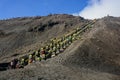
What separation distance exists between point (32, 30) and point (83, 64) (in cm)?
4612

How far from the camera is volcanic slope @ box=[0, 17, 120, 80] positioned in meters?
29.7

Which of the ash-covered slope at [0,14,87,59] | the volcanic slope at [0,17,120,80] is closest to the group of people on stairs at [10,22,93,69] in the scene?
the volcanic slope at [0,17,120,80]

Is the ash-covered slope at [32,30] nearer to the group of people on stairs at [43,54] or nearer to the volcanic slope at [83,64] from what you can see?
the group of people on stairs at [43,54]

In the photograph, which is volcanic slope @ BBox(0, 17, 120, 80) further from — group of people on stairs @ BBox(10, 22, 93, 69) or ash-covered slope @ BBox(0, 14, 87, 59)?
ash-covered slope @ BBox(0, 14, 87, 59)

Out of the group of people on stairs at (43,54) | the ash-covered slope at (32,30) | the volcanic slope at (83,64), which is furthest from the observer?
the ash-covered slope at (32,30)

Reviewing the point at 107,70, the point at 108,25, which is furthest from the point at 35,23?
the point at 107,70

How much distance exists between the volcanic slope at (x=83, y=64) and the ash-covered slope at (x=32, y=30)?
25.5 metres

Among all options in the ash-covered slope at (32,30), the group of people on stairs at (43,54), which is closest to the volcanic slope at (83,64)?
the group of people on stairs at (43,54)

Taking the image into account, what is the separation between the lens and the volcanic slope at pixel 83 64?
29.7 m

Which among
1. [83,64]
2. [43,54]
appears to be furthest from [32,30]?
[83,64]

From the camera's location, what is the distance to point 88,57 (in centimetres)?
3897

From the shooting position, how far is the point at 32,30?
266 ft

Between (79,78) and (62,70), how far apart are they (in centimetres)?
233

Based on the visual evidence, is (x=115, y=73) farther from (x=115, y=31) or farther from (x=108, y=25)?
(x=108, y=25)
